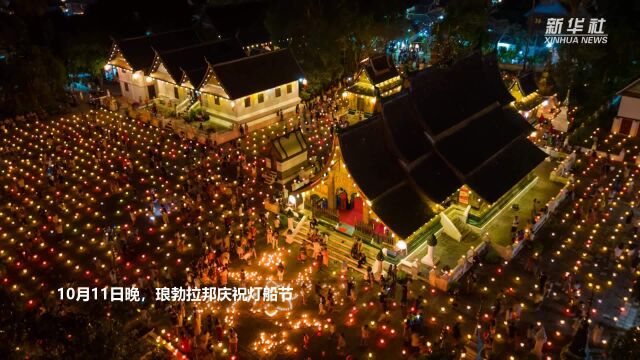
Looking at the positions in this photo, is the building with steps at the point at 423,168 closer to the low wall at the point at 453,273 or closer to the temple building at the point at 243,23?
the low wall at the point at 453,273

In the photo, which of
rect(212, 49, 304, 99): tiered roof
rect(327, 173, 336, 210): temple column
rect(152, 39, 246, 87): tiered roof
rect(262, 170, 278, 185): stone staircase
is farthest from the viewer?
rect(152, 39, 246, 87): tiered roof

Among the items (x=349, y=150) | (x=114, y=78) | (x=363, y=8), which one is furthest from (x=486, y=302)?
(x=114, y=78)

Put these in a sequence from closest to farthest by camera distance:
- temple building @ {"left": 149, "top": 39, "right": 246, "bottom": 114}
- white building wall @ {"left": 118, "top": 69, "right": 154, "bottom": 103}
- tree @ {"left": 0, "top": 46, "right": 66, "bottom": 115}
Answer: tree @ {"left": 0, "top": 46, "right": 66, "bottom": 115}
temple building @ {"left": 149, "top": 39, "right": 246, "bottom": 114}
white building wall @ {"left": 118, "top": 69, "right": 154, "bottom": 103}

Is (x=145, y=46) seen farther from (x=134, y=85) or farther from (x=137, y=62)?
(x=134, y=85)

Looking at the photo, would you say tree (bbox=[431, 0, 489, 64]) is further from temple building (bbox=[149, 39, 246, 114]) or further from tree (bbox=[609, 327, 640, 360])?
tree (bbox=[609, 327, 640, 360])

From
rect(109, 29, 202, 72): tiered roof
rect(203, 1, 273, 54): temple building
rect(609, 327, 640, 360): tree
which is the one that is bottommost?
rect(609, 327, 640, 360): tree

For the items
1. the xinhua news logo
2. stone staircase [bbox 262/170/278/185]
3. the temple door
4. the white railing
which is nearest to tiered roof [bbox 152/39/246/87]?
the white railing

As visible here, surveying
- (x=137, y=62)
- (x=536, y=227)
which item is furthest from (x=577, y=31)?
(x=137, y=62)
